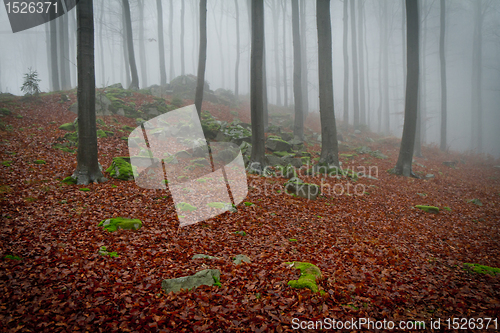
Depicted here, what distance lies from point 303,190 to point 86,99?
23.9 feet

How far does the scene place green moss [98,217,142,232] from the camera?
5059 millimetres

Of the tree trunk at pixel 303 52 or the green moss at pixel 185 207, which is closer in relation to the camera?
the green moss at pixel 185 207

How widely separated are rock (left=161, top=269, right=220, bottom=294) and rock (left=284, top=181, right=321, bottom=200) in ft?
15.3

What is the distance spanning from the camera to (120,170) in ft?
25.0

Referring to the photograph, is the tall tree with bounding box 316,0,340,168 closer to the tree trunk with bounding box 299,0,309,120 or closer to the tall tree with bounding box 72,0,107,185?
the tall tree with bounding box 72,0,107,185

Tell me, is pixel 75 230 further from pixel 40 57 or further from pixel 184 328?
pixel 40 57

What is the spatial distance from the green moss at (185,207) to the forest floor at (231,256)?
0.26 m

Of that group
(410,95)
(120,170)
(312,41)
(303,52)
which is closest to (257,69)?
(120,170)

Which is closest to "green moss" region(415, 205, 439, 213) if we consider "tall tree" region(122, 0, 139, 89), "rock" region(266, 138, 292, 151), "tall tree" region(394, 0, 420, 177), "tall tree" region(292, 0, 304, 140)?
"tall tree" region(394, 0, 420, 177)

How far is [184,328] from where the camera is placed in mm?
2939

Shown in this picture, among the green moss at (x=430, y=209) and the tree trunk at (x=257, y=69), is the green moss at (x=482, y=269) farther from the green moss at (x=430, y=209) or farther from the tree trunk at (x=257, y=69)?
the tree trunk at (x=257, y=69)

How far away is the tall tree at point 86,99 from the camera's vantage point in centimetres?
657

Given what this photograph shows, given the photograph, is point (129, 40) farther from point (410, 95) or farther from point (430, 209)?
point (430, 209)

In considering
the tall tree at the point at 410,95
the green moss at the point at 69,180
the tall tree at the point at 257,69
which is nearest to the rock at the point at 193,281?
the green moss at the point at 69,180
